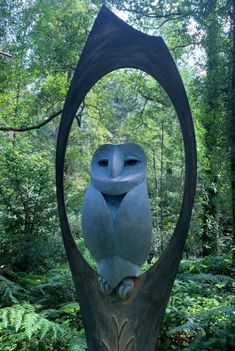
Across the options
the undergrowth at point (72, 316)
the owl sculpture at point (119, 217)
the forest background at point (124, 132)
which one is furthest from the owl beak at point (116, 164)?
the forest background at point (124, 132)

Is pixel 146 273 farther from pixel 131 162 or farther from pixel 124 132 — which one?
pixel 124 132

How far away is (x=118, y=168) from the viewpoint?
105 inches

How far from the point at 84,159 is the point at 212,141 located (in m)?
2.71

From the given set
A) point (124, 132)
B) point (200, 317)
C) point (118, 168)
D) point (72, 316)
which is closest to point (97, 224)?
point (118, 168)

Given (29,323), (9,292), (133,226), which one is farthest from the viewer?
(9,292)

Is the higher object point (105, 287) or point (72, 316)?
point (105, 287)

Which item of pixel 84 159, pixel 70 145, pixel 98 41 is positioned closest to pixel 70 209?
pixel 84 159

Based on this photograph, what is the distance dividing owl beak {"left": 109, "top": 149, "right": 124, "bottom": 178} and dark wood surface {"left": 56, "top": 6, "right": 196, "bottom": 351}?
1.44 feet

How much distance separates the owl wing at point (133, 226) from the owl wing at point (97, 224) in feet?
0.17

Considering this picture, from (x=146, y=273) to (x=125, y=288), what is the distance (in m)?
0.17

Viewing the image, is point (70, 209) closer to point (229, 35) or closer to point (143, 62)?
point (229, 35)

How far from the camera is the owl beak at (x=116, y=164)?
8.74 ft

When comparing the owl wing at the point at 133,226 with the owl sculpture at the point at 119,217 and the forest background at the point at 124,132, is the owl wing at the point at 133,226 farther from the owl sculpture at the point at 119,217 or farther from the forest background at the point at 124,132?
Answer: the forest background at the point at 124,132

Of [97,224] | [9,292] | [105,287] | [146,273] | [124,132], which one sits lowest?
[9,292]
